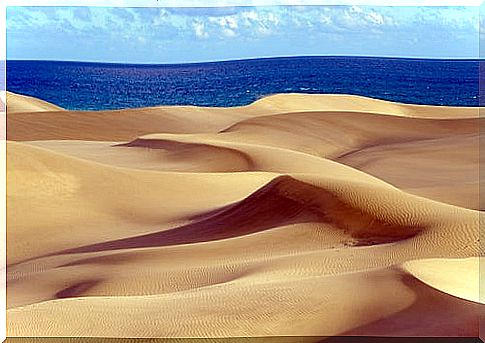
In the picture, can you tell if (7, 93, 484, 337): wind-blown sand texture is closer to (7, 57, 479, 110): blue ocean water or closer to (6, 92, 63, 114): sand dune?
(6, 92, 63, 114): sand dune

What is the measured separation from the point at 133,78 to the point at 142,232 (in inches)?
3573

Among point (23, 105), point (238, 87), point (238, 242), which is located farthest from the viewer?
point (238, 87)

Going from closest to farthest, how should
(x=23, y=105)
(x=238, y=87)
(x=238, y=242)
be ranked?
(x=238, y=242) < (x=23, y=105) < (x=238, y=87)

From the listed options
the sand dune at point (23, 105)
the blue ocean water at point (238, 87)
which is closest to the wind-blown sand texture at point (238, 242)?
the sand dune at point (23, 105)

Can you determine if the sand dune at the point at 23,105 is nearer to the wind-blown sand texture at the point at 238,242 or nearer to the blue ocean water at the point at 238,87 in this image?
the wind-blown sand texture at the point at 238,242

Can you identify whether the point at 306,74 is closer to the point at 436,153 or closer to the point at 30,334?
the point at 436,153

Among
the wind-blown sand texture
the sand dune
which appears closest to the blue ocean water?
the sand dune

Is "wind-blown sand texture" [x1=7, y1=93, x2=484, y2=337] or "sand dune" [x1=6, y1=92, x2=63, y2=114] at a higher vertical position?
"sand dune" [x1=6, y1=92, x2=63, y2=114]

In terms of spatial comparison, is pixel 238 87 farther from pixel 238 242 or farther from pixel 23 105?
pixel 238 242

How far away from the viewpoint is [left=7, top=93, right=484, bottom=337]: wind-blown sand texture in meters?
5.88

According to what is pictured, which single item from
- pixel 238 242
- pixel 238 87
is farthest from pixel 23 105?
pixel 238 87

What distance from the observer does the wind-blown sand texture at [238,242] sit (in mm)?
5875

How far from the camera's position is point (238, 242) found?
31.8ft

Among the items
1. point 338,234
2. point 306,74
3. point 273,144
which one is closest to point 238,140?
point 273,144
